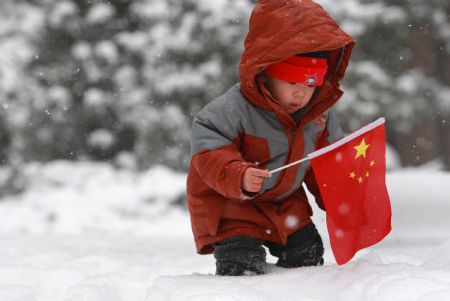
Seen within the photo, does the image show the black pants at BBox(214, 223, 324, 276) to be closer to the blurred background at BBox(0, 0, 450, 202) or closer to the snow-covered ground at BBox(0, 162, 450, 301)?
the snow-covered ground at BBox(0, 162, 450, 301)

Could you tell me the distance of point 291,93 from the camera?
8.14ft

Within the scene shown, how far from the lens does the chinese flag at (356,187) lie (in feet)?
7.47

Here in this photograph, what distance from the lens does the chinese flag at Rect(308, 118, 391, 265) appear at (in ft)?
7.47

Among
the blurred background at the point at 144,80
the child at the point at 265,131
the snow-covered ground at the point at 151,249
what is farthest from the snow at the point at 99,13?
the child at the point at 265,131

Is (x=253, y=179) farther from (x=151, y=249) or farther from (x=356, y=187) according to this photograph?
(x=151, y=249)

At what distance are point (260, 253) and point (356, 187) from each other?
1.58 ft

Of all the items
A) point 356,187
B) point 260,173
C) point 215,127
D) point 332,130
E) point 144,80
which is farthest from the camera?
point 144,80

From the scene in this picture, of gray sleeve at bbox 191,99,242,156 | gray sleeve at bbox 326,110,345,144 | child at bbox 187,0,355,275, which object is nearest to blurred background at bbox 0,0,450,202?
gray sleeve at bbox 326,110,345,144

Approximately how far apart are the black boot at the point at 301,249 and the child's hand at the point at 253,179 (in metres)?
0.57

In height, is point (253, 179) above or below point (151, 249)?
above

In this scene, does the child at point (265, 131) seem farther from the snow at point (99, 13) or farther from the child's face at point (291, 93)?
the snow at point (99, 13)

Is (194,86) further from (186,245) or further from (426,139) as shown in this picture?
(426,139)

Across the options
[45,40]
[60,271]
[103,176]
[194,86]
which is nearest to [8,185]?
[103,176]

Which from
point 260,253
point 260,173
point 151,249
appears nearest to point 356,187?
point 260,173
